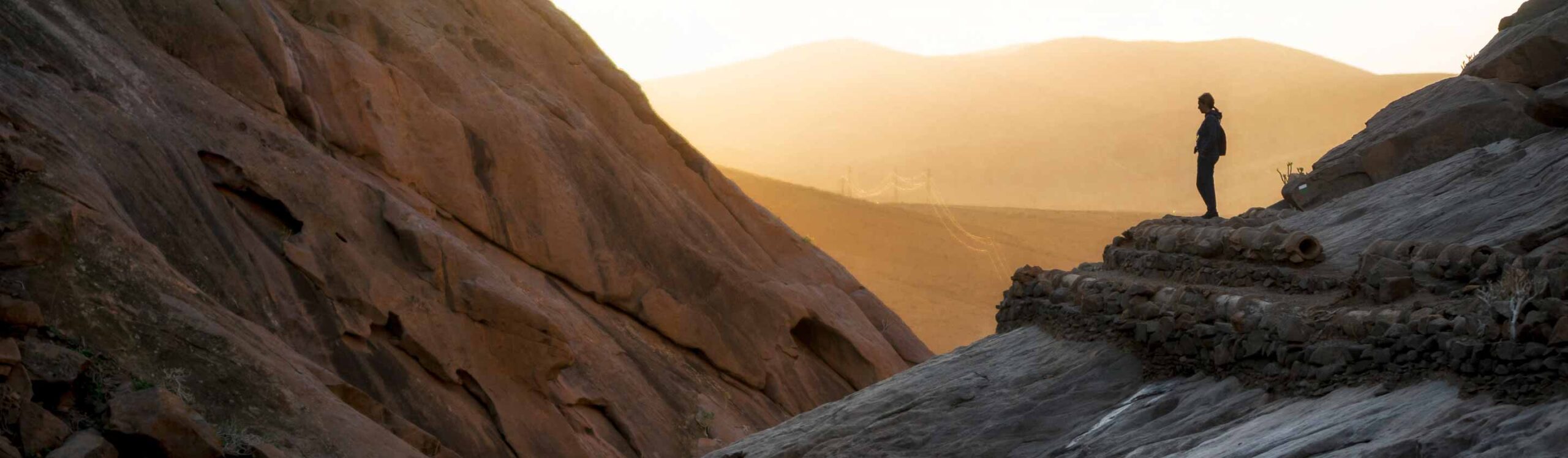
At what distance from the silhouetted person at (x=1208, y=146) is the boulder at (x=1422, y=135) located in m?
0.87

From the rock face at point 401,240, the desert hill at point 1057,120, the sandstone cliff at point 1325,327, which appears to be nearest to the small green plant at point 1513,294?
the sandstone cliff at point 1325,327

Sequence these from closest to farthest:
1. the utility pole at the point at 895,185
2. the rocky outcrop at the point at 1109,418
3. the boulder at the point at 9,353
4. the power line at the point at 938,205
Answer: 1. the rocky outcrop at the point at 1109,418
2. the boulder at the point at 9,353
3. the power line at the point at 938,205
4. the utility pole at the point at 895,185

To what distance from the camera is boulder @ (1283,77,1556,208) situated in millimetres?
11953

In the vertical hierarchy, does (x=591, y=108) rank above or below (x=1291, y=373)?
above

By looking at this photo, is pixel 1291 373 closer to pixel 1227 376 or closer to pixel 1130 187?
pixel 1227 376

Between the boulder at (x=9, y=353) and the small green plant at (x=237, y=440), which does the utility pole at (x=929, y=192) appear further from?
the boulder at (x=9, y=353)

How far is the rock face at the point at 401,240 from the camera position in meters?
9.40

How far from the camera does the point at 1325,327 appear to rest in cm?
716

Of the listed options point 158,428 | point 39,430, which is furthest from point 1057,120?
point 39,430

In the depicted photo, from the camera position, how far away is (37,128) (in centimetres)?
975

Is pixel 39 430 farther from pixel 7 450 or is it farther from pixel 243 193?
pixel 243 193

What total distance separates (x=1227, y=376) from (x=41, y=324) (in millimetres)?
8161

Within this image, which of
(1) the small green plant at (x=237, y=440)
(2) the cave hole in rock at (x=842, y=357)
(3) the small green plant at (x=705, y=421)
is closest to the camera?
(1) the small green plant at (x=237, y=440)

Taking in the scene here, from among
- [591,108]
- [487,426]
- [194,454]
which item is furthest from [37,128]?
[591,108]
